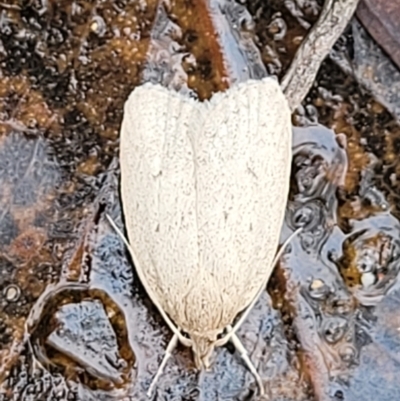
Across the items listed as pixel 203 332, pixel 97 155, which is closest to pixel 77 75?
pixel 97 155

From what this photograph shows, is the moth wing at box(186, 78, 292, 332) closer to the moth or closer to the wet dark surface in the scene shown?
the moth

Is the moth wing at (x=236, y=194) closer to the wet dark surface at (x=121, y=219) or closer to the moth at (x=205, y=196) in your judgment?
the moth at (x=205, y=196)

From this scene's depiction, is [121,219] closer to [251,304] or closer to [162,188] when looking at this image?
[162,188]

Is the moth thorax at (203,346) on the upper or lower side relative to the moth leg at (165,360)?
upper

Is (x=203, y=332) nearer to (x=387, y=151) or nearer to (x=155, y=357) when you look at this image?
(x=155, y=357)

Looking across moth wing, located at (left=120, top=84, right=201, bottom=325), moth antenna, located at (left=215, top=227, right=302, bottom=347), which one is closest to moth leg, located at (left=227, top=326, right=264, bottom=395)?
moth antenna, located at (left=215, top=227, right=302, bottom=347)

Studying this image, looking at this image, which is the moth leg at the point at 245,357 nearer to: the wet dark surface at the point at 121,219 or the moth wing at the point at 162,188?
the wet dark surface at the point at 121,219

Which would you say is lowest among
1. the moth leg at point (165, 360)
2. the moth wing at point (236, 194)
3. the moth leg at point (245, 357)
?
the moth leg at point (165, 360)

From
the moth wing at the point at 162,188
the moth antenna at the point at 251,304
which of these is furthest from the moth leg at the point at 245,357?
the moth wing at the point at 162,188
